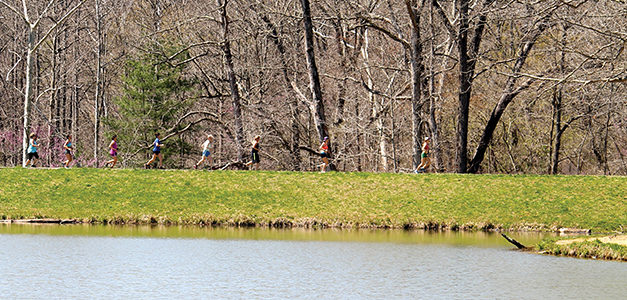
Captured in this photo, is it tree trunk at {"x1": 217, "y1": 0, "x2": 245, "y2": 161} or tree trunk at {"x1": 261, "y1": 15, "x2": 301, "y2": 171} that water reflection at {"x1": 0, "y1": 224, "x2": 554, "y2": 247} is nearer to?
tree trunk at {"x1": 217, "y1": 0, "x2": 245, "y2": 161}

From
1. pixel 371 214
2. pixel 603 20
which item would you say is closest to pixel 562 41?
Answer: pixel 603 20

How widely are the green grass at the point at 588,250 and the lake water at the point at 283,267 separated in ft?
1.95

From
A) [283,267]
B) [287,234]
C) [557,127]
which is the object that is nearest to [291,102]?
[557,127]

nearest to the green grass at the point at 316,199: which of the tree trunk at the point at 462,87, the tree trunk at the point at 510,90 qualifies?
the tree trunk at the point at 462,87

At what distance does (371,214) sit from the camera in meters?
28.9

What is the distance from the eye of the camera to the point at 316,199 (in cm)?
3041

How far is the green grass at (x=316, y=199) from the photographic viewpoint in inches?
1117

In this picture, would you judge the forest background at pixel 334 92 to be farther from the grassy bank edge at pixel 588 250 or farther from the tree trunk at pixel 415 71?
the grassy bank edge at pixel 588 250

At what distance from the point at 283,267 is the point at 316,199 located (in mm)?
11906

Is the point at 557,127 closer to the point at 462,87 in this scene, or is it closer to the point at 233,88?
the point at 462,87

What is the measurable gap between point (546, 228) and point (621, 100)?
1388 centimetres

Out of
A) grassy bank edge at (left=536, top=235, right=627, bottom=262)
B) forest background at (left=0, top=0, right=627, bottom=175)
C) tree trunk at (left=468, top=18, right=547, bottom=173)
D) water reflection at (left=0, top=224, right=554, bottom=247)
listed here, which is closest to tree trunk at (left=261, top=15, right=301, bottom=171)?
forest background at (left=0, top=0, right=627, bottom=175)

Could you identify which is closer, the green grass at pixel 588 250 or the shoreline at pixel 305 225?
the green grass at pixel 588 250

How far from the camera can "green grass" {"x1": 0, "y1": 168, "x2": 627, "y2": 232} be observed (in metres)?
28.4
